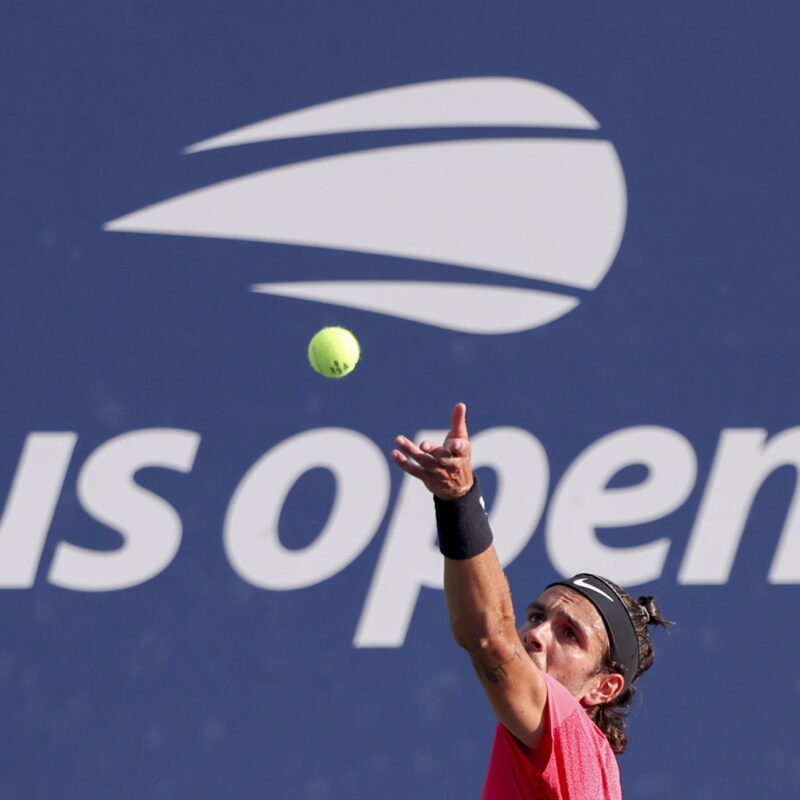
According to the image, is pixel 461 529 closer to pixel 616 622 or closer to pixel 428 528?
pixel 616 622

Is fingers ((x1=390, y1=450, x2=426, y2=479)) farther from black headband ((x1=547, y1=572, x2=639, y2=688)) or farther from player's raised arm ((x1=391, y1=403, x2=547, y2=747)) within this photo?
black headband ((x1=547, y1=572, x2=639, y2=688))

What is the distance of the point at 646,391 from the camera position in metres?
5.57

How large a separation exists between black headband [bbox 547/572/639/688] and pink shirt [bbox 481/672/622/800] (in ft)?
1.00


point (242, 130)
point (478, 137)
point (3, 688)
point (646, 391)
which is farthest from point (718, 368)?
point (3, 688)

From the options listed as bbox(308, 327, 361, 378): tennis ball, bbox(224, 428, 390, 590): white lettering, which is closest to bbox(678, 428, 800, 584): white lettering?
bbox(224, 428, 390, 590): white lettering

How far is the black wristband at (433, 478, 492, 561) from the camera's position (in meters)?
2.76

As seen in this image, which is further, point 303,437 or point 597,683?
point 303,437

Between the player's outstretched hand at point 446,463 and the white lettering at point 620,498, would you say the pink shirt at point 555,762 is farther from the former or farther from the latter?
the white lettering at point 620,498

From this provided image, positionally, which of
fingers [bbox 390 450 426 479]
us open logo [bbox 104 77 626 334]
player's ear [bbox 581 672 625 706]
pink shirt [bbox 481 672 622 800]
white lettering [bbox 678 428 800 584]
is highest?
us open logo [bbox 104 77 626 334]

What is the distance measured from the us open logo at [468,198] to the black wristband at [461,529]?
110 inches

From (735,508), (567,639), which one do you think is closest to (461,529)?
(567,639)

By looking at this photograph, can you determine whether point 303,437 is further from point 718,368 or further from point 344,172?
point 718,368

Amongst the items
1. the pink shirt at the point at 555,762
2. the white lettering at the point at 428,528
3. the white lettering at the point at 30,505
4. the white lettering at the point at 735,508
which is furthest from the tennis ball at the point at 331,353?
the white lettering at the point at 735,508

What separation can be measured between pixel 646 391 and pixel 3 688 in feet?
8.06
